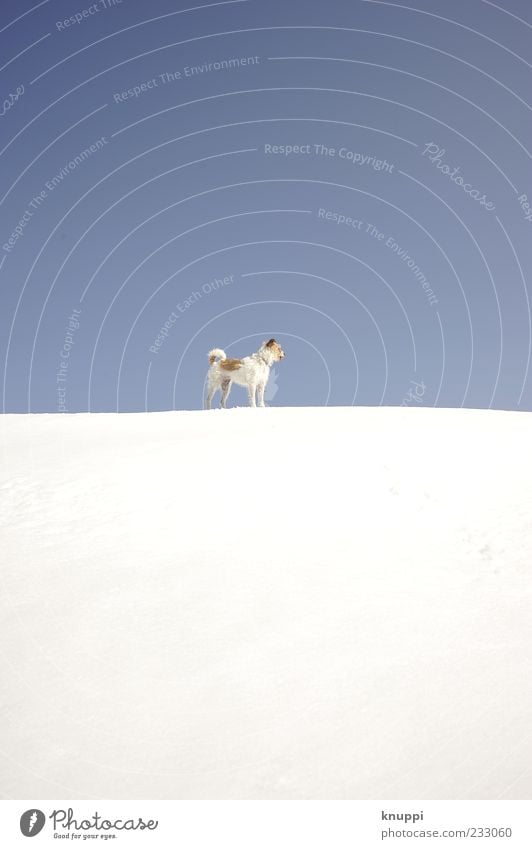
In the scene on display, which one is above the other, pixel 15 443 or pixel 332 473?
pixel 332 473

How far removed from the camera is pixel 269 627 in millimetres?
4742

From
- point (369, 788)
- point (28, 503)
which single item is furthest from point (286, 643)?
point (28, 503)

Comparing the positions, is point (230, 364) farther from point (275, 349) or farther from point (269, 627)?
point (269, 627)

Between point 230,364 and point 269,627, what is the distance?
14895 millimetres

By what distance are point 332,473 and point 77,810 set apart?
5674mm

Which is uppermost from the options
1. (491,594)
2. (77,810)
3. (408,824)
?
(491,594)

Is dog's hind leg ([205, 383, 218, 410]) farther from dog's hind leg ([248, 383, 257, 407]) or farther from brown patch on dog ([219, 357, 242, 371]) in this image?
dog's hind leg ([248, 383, 257, 407])

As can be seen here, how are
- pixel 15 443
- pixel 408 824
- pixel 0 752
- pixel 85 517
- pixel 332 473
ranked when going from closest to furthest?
pixel 408 824, pixel 0 752, pixel 85 517, pixel 332 473, pixel 15 443

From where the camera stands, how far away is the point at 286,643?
453 cm

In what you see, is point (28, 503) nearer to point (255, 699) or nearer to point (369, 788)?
point (255, 699)

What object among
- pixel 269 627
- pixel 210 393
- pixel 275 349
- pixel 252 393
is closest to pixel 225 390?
pixel 210 393

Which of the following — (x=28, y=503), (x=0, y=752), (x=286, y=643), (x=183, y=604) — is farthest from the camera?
(x=28, y=503)

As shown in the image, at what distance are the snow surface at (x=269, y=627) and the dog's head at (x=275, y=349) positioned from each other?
31.5ft

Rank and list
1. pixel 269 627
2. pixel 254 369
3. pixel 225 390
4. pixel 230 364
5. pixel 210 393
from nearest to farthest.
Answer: pixel 269 627 < pixel 254 369 < pixel 230 364 < pixel 210 393 < pixel 225 390
